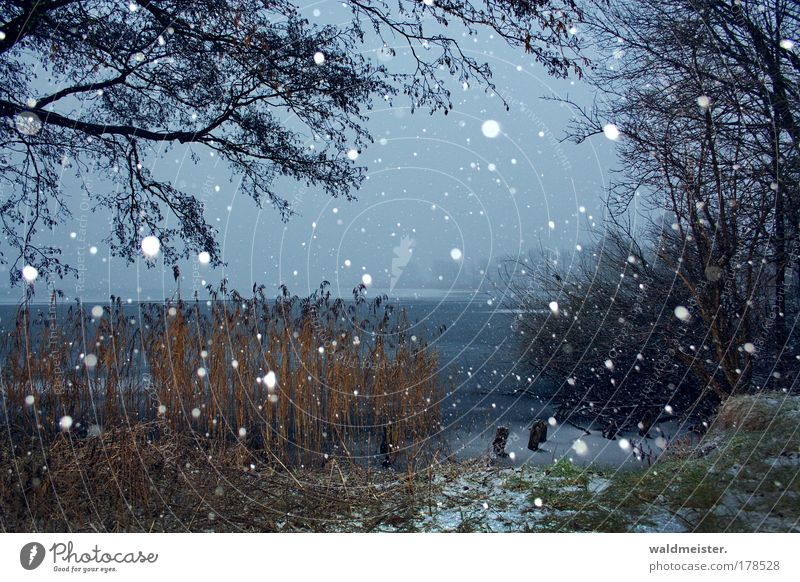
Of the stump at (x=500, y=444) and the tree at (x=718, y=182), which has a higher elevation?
the tree at (x=718, y=182)

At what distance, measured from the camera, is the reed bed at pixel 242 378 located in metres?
6.50

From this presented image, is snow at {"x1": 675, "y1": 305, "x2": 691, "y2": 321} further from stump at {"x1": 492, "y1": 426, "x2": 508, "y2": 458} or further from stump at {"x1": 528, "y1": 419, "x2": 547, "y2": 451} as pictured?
stump at {"x1": 492, "y1": 426, "x2": 508, "y2": 458}

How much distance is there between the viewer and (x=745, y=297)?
588 cm

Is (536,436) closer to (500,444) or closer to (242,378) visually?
(500,444)

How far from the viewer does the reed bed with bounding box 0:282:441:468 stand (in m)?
6.50

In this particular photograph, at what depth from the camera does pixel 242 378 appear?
6914 millimetres

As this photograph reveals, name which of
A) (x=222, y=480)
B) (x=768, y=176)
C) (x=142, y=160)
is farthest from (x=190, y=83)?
(x=768, y=176)

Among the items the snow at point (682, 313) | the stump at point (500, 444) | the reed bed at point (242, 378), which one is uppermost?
the snow at point (682, 313)

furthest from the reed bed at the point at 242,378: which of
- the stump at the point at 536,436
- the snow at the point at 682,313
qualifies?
the snow at the point at 682,313

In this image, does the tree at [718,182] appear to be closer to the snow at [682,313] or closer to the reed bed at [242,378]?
the snow at [682,313]

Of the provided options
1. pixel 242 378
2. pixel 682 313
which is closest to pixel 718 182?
pixel 682 313

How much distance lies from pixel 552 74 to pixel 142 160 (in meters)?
4.56

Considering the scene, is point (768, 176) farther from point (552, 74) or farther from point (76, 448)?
point (76, 448)

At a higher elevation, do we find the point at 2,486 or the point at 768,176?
the point at 768,176
